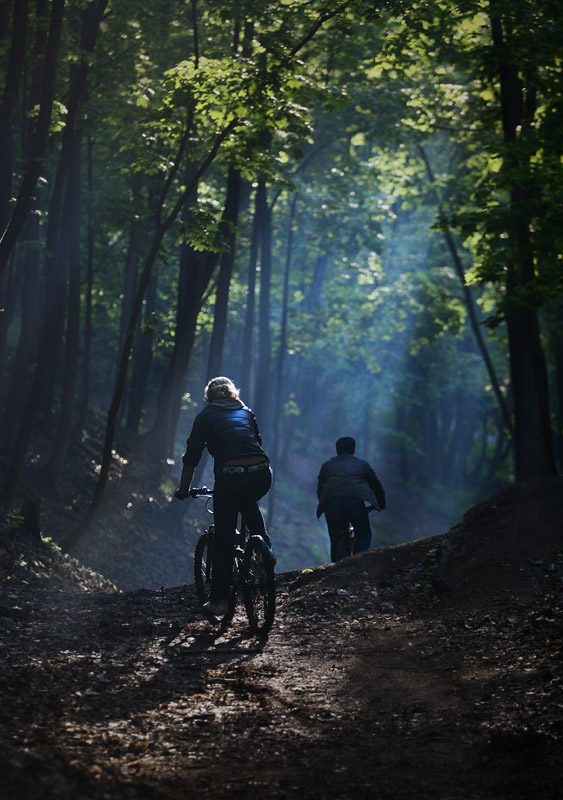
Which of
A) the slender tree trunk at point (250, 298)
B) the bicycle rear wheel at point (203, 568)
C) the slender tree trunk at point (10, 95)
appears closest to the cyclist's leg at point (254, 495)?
the bicycle rear wheel at point (203, 568)

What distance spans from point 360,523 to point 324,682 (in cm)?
540

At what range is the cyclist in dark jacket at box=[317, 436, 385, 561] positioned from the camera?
11.9 m

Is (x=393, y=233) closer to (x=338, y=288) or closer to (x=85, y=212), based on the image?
(x=338, y=288)

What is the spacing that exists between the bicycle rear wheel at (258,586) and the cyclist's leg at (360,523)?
11.5ft

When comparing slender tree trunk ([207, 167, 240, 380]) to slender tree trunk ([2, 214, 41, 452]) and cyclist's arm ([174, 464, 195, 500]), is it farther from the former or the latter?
cyclist's arm ([174, 464, 195, 500])

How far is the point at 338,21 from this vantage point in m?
14.2

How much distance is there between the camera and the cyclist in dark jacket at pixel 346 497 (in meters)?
11.9

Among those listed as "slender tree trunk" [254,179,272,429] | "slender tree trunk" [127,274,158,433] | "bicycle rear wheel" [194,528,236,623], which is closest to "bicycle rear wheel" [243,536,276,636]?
"bicycle rear wheel" [194,528,236,623]

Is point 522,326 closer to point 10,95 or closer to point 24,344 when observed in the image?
point 10,95

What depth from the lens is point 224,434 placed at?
8500 millimetres

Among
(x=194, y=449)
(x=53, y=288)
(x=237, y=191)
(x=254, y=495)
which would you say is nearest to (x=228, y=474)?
(x=254, y=495)

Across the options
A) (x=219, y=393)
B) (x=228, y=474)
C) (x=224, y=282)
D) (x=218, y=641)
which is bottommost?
(x=218, y=641)

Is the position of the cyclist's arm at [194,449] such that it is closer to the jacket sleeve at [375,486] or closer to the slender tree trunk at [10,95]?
the jacket sleeve at [375,486]

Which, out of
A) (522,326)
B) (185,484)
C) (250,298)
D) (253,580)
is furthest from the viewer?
(250,298)
